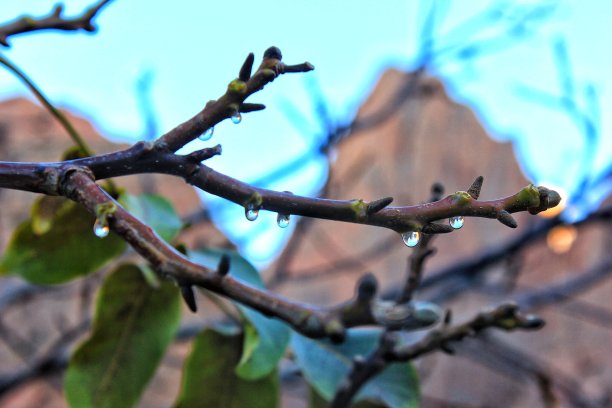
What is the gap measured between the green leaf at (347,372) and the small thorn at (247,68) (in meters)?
0.45

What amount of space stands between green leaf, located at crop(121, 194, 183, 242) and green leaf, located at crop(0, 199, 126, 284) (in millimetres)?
46

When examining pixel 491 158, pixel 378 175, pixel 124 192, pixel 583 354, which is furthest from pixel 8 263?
pixel 491 158

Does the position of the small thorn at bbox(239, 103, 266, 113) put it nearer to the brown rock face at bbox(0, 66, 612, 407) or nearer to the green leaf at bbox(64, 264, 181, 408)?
the green leaf at bbox(64, 264, 181, 408)

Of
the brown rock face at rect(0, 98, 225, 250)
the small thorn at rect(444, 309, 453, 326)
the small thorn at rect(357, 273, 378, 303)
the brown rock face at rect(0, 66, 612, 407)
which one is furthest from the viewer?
the brown rock face at rect(0, 98, 225, 250)

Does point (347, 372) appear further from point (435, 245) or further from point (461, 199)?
point (435, 245)

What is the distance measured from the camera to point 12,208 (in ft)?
17.5

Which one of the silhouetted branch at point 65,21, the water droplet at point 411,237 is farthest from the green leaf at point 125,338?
the water droplet at point 411,237

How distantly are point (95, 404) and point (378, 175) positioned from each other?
7.21m

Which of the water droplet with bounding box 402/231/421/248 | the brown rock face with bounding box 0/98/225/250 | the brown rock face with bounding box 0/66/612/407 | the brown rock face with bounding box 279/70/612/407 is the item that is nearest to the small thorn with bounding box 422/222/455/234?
the water droplet with bounding box 402/231/421/248

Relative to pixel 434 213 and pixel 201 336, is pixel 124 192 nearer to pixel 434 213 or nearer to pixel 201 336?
pixel 201 336

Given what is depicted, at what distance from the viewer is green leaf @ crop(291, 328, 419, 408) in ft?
2.58

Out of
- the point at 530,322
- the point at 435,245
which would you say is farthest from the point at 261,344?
the point at 435,245

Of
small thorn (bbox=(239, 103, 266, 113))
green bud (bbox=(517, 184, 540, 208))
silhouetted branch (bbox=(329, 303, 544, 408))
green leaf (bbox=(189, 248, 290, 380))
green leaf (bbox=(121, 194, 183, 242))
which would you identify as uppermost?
small thorn (bbox=(239, 103, 266, 113))

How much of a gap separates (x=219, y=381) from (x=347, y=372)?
141 mm
